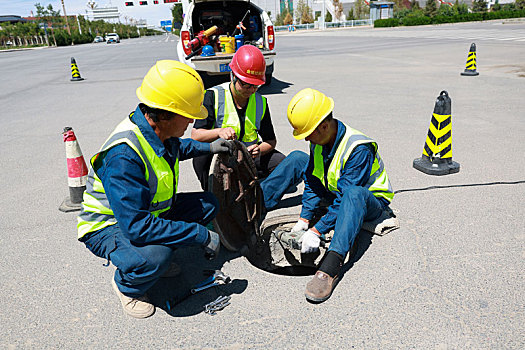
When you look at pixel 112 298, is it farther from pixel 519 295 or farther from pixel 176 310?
pixel 519 295

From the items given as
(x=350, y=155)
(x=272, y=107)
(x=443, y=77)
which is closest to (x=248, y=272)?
(x=350, y=155)

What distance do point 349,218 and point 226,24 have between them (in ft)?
26.6

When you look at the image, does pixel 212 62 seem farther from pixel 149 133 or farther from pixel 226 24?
pixel 149 133

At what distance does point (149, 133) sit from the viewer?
2311 mm

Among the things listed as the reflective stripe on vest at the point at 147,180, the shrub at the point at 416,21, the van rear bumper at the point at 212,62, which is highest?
the shrub at the point at 416,21

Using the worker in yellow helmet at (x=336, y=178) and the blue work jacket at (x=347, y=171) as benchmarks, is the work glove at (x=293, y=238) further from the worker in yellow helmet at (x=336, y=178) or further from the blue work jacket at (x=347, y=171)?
the blue work jacket at (x=347, y=171)

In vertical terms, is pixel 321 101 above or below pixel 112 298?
above

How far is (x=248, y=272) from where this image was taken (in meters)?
2.88

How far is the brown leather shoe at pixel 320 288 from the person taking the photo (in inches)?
99.2

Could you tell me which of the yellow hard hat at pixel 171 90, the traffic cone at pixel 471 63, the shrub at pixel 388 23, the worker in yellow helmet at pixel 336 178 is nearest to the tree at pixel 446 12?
the shrub at pixel 388 23

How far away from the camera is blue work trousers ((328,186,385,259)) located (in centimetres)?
266

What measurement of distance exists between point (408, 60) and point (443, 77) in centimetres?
424

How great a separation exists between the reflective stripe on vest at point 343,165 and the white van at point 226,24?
6010 mm

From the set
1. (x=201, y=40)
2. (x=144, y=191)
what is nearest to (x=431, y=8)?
(x=201, y=40)
